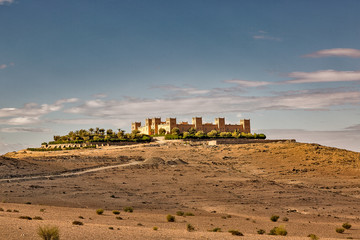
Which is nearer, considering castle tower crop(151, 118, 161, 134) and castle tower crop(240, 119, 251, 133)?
castle tower crop(151, 118, 161, 134)

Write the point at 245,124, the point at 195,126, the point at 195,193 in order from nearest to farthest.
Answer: the point at 195,193 → the point at 195,126 → the point at 245,124

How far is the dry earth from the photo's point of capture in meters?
22.1

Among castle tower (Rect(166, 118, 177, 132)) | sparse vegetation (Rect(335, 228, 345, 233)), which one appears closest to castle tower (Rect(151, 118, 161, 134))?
castle tower (Rect(166, 118, 177, 132))

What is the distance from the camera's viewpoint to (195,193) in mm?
40688

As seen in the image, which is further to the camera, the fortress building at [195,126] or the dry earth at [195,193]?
the fortress building at [195,126]

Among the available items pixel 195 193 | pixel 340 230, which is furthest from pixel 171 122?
pixel 340 230

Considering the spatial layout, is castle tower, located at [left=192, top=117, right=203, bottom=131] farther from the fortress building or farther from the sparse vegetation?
the sparse vegetation

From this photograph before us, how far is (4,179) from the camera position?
4531cm

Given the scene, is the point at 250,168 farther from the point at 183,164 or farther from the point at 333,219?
the point at 333,219

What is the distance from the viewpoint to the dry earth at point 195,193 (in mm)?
22122

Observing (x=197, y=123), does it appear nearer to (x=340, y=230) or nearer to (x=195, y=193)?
(x=195, y=193)

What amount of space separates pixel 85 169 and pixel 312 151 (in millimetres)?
37065

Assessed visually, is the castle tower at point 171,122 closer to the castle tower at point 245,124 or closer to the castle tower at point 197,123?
the castle tower at point 197,123

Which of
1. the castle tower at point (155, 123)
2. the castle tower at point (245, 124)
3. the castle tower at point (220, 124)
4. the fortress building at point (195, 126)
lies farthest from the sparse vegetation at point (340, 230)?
the castle tower at point (245, 124)
